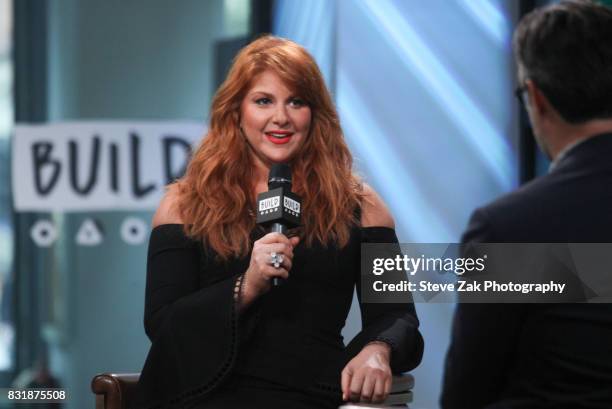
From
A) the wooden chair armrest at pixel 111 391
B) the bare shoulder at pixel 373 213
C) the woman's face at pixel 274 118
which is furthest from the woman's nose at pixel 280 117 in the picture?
the wooden chair armrest at pixel 111 391

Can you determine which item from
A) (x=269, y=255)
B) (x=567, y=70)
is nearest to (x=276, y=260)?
(x=269, y=255)

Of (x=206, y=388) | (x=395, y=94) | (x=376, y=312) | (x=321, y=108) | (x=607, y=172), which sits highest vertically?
(x=395, y=94)

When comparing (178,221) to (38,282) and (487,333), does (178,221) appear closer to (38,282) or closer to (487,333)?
(487,333)

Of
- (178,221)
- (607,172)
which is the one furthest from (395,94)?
(607,172)

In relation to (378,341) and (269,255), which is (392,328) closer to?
(378,341)

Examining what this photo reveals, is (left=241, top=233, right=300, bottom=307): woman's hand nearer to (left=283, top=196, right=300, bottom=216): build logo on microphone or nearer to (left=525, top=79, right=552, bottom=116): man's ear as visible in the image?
(left=283, top=196, right=300, bottom=216): build logo on microphone

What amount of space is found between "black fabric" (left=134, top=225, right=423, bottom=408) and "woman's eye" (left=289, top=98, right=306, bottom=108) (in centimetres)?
31

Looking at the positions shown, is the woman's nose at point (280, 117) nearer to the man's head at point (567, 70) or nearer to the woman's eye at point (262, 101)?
the woman's eye at point (262, 101)

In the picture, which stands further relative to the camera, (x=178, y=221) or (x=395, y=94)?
(x=395, y=94)

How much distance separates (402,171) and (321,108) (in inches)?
79.5

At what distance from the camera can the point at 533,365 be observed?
1.38 m

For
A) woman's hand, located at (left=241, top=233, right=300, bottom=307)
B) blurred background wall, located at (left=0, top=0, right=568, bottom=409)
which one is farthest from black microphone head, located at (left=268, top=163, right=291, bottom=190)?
blurred background wall, located at (left=0, top=0, right=568, bottom=409)

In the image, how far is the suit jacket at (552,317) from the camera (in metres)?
1.34

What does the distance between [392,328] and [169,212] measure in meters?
0.57
